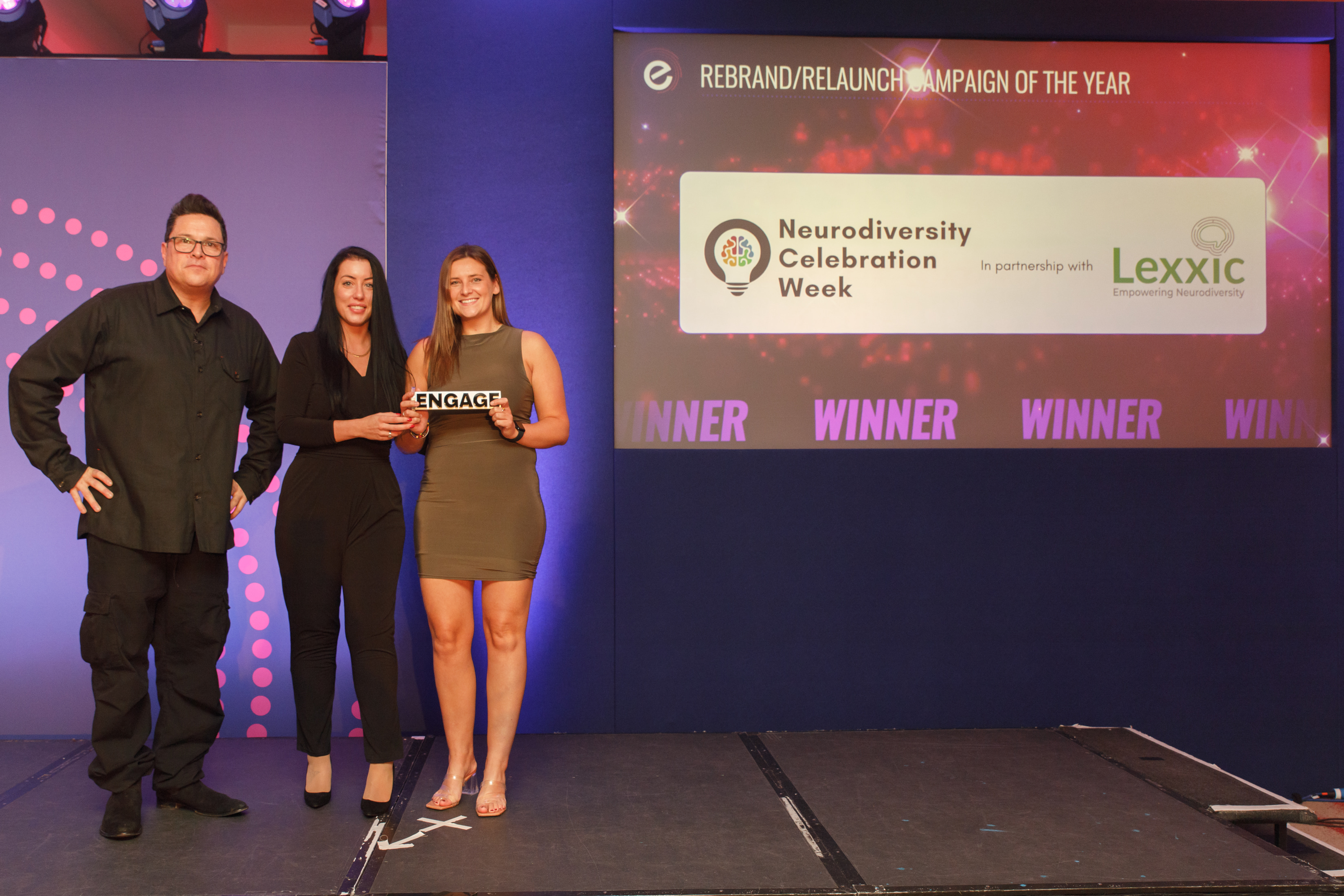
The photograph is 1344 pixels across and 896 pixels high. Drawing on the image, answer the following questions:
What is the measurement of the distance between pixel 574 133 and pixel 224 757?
257 cm

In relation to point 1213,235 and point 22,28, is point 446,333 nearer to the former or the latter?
point 22,28

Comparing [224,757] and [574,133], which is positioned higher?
[574,133]

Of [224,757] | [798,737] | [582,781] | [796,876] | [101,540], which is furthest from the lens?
[798,737]

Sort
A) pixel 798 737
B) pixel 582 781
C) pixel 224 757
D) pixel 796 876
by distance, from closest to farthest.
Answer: pixel 796 876 → pixel 582 781 → pixel 224 757 → pixel 798 737

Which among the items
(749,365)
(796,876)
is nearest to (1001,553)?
(749,365)

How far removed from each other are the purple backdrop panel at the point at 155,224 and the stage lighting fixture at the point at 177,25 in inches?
3.0

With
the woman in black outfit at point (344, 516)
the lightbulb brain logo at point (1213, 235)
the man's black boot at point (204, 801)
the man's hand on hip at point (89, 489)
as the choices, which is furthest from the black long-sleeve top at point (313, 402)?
the lightbulb brain logo at point (1213, 235)

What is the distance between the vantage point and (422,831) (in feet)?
7.89

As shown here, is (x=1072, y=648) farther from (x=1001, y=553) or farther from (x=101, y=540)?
→ (x=101, y=540)

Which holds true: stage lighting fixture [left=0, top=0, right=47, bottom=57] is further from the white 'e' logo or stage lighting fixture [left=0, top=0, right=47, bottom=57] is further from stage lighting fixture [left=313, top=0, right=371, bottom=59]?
the white 'e' logo

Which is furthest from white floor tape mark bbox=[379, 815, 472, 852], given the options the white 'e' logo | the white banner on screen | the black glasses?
the white 'e' logo

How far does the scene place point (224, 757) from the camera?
122 inches

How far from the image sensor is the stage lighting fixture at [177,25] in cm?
338

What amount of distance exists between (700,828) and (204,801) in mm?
1390
